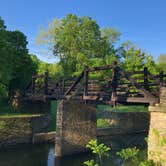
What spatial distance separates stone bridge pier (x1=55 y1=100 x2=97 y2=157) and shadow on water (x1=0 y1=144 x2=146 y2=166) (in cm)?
71

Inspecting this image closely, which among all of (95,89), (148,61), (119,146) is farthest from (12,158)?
(148,61)

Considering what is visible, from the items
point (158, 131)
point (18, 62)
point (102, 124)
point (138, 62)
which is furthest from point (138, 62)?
point (158, 131)

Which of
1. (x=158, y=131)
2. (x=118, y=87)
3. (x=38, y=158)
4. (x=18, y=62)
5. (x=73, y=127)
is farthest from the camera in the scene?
(x=18, y=62)

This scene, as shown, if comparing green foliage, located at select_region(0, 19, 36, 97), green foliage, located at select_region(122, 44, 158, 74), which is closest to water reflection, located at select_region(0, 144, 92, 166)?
green foliage, located at select_region(0, 19, 36, 97)

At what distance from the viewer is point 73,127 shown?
1905 cm

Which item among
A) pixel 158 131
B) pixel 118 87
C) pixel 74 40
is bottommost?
pixel 158 131

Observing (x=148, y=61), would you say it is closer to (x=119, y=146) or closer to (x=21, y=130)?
(x=119, y=146)

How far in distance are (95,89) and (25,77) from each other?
672 inches

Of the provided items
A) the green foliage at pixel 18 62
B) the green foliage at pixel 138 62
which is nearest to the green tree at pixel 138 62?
the green foliage at pixel 138 62

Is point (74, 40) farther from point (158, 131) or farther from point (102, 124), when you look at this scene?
point (158, 131)

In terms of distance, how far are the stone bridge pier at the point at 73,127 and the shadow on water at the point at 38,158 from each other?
712mm

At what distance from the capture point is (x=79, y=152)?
63.2 ft

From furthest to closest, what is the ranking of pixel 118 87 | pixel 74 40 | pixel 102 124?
pixel 74 40
pixel 102 124
pixel 118 87

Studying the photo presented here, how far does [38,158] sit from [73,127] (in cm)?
356
